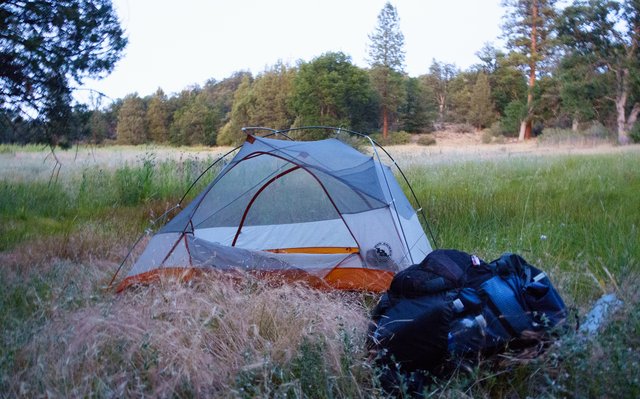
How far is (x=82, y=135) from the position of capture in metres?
7.21

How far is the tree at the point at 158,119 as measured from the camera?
3176cm

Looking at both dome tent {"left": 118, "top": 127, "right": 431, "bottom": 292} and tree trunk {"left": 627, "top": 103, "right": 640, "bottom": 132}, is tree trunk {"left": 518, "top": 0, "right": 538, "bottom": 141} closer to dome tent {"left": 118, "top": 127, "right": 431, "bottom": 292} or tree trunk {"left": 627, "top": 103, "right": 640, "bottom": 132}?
tree trunk {"left": 627, "top": 103, "right": 640, "bottom": 132}

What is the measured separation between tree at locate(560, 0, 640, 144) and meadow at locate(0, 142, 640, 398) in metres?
23.0

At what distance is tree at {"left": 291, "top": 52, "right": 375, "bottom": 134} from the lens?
2445cm

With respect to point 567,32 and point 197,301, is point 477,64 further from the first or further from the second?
point 197,301

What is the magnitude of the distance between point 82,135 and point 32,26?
150 cm

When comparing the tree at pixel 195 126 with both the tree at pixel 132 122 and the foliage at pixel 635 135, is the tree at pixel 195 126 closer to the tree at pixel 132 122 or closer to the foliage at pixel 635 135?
the tree at pixel 132 122

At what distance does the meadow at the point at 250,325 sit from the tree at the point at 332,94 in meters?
17.0

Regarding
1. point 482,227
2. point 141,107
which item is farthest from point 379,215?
point 141,107

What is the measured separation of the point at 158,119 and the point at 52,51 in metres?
27.6

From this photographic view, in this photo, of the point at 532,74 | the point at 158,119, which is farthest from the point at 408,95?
the point at 158,119

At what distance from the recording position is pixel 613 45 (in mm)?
27750

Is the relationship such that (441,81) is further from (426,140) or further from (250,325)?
(250,325)

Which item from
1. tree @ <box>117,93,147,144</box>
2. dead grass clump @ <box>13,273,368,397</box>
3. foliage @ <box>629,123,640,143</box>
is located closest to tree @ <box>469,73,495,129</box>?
foliage @ <box>629,123,640,143</box>
